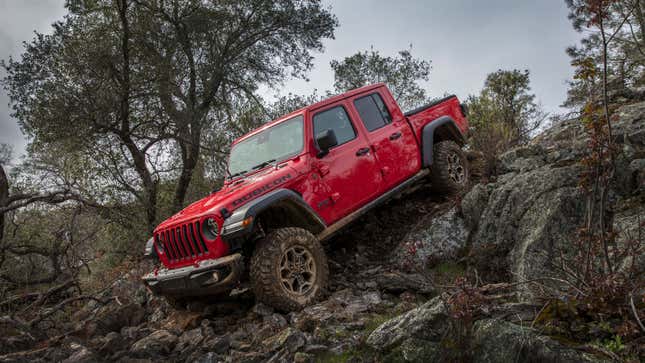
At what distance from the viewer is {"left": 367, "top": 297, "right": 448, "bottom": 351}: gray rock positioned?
95.2 inches

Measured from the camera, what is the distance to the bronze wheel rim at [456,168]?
6223mm

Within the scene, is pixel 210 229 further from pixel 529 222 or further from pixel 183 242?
pixel 529 222

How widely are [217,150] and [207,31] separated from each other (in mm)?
3003

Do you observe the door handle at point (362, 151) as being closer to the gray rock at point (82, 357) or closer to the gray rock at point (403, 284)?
the gray rock at point (403, 284)

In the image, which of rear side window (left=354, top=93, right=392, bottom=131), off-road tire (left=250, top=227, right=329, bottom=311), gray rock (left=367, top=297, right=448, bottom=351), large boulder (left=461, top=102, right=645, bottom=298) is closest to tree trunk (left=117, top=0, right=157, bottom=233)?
rear side window (left=354, top=93, right=392, bottom=131)

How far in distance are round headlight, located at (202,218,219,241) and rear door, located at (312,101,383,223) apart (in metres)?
1.14

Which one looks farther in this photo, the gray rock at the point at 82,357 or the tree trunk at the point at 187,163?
the tree trunk at the point at 187,163

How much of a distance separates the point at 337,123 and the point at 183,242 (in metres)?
2.27

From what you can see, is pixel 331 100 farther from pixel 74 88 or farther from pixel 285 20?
pixel 285 20

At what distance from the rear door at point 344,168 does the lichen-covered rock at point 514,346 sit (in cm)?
270

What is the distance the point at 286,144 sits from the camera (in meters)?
5.04

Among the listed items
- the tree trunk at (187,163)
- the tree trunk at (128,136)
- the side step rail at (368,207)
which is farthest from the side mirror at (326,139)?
the tree trunk at (187,163)

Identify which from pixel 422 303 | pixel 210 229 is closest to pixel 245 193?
pixel 210 229

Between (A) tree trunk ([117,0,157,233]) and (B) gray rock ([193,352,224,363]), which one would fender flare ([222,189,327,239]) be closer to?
(B) gray rock ([193,352,224,363])
